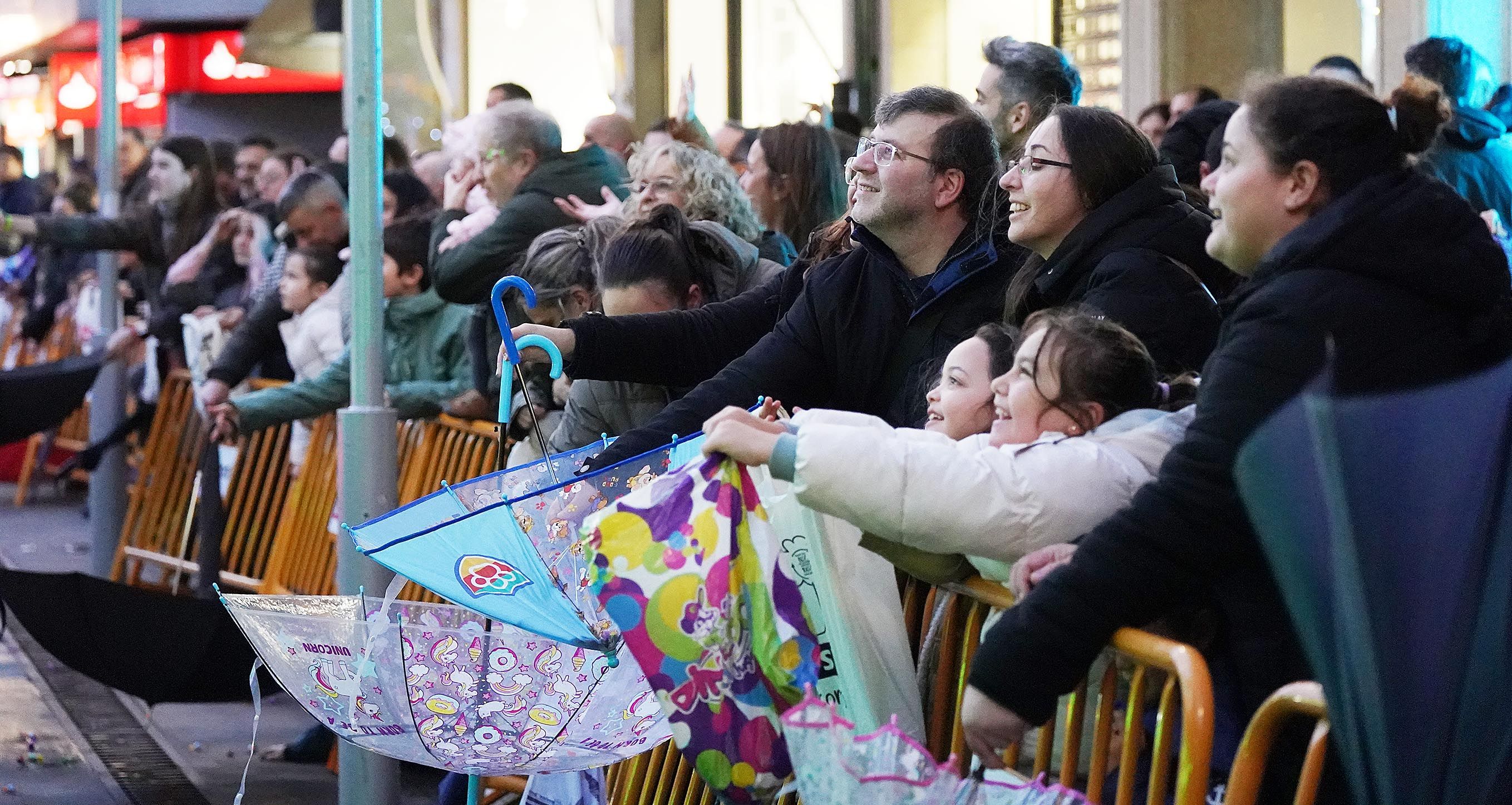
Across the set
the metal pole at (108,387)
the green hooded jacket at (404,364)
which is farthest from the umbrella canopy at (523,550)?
the metal pole at (108,387)

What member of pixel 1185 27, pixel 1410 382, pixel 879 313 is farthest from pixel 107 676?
pixel 1185 27

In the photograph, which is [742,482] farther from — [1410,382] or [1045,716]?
[1410,382]

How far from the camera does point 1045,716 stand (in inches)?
100

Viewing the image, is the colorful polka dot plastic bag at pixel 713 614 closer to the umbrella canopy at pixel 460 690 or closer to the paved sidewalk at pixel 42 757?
the umbrella canopy at pixel 460 690

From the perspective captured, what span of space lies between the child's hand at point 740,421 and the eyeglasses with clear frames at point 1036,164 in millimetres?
983

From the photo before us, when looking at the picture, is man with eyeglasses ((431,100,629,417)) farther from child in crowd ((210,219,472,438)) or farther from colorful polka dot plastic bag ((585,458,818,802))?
colorful polka dot plastic bag ((585,458,818,802))

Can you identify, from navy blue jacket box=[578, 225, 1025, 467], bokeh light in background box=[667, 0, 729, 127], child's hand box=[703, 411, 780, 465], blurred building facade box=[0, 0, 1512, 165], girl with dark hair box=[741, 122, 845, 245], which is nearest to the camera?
child's hand box=[703, 411, 780, 465]

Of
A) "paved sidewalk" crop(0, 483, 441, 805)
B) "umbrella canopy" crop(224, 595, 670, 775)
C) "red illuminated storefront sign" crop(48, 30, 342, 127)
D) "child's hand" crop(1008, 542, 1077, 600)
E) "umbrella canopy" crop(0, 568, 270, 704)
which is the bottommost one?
"paved sidewalk" crop(0, 483, 441, 805)

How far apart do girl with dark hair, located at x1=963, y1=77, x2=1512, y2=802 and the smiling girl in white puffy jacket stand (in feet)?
0.40

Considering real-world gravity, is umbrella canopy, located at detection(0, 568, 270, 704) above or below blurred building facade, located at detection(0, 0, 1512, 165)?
below

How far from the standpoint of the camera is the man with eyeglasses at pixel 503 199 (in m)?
6.26

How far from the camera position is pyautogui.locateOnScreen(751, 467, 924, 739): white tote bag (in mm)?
2941

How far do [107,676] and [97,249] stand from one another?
4.07 m

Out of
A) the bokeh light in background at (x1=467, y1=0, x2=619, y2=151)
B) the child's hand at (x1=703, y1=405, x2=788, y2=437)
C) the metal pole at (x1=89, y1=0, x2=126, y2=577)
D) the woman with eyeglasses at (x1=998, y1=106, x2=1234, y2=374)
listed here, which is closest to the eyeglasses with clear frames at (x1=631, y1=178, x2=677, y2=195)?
the woman with eyeglasses at (x1=998, y1=106, x2=1234, y2=374)
